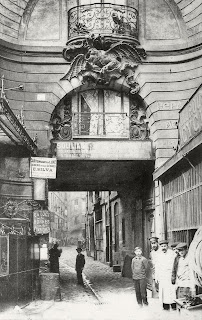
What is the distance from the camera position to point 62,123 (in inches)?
800

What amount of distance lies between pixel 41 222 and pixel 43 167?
2.13 meters

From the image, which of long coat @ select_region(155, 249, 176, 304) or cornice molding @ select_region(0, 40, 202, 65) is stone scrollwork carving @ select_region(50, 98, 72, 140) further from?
long coat @ select_region(155, 249, 176, 304)

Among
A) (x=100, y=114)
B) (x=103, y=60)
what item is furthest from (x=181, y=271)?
(x=103, y=60)

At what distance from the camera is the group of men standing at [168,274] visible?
38.7 ft

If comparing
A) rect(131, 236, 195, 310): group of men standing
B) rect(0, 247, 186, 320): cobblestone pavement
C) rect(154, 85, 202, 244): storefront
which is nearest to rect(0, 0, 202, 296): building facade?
rect(154, 85, 202, 244): storefront

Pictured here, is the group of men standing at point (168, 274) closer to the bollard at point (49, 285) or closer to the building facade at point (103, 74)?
the bollard at point (49, 285)

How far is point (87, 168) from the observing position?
72.6ft

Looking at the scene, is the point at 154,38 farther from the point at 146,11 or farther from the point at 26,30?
the point at 26,30

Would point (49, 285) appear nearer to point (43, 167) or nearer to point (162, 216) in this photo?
point (43, 167)

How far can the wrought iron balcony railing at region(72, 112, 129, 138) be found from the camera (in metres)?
20.2

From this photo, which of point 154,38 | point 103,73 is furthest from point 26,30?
point 154,38

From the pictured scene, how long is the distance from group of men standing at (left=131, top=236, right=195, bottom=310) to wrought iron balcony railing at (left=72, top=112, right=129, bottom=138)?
6.10 m

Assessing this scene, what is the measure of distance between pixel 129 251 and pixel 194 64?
955cm

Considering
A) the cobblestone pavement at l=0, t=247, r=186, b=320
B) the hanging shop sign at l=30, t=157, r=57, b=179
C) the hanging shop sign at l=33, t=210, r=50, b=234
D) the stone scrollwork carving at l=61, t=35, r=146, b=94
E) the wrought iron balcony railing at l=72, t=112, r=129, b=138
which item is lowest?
the cobblestone pavement at l=0, t=247, r=186, b=320
